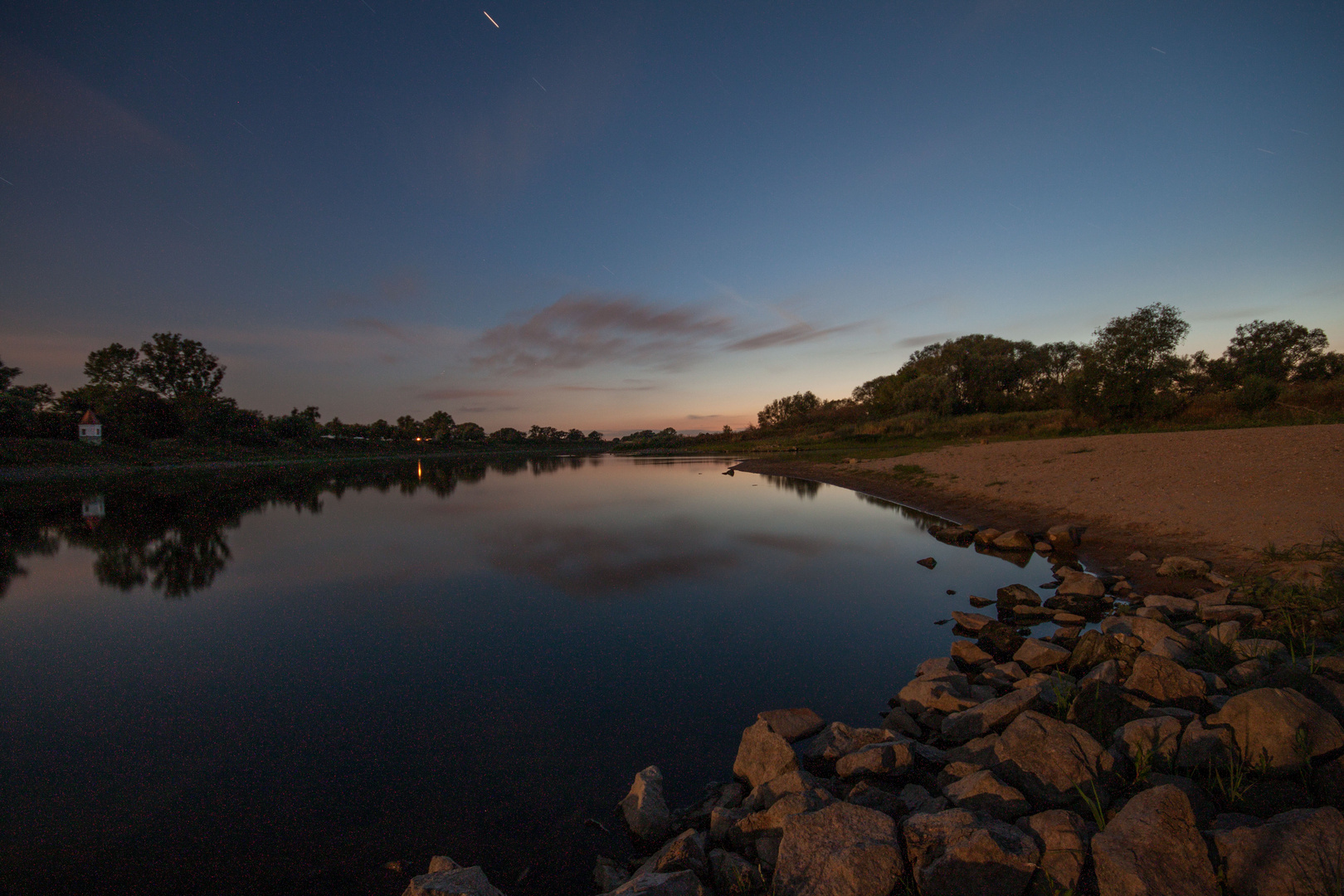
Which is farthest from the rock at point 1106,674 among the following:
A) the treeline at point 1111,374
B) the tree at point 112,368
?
the tree at point 112,368

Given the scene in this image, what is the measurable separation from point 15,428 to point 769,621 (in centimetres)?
9177

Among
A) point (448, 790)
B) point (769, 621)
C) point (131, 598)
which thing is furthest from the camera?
point (131, 598)

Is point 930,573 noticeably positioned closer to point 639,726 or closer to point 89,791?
point 639,726

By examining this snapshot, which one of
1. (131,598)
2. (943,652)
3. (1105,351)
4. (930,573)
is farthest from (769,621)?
(1105,351)

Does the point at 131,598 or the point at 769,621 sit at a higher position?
the point at 131,598

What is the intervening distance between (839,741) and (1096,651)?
4036mm

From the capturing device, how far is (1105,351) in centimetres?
3962

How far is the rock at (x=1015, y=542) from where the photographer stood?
15164mm

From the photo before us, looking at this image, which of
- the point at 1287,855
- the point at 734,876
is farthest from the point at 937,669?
the point at 734,876

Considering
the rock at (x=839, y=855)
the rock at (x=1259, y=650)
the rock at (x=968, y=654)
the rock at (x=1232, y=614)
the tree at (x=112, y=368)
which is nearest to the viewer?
the rock at (x=839, y=855)

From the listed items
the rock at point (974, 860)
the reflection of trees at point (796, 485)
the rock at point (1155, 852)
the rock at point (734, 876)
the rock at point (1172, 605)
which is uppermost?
the rock at point (1155, 852)

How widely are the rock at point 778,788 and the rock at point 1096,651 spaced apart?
4643 mm

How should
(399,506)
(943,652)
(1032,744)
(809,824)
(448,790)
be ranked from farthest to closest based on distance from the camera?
(399,506), (943,652), (448,790), (1032,744), (809,824)

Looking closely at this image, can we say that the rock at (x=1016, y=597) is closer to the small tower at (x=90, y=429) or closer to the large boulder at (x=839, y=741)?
the large boulder at (x=839, y=741)
